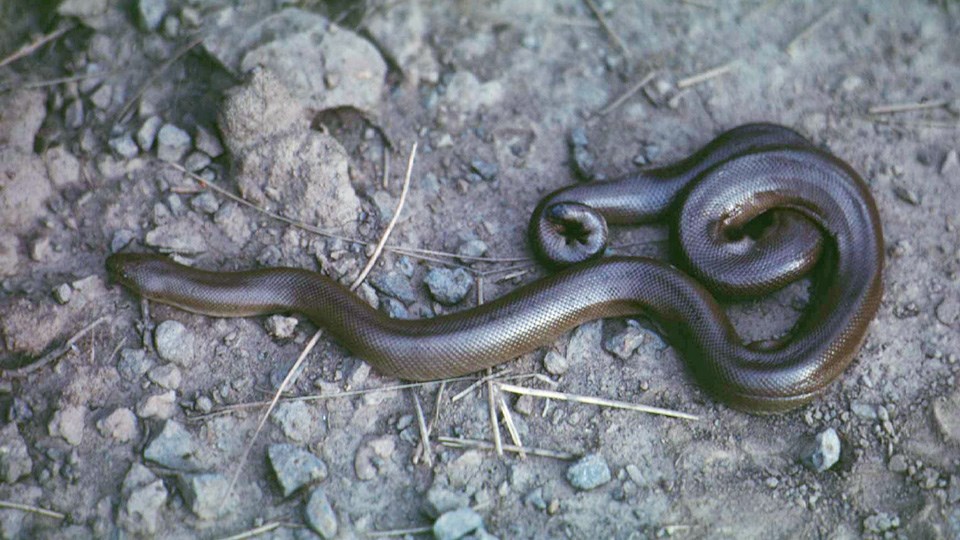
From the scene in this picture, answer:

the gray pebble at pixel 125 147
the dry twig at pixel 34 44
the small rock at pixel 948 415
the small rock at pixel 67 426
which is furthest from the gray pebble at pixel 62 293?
the small rock at pixel 948 415

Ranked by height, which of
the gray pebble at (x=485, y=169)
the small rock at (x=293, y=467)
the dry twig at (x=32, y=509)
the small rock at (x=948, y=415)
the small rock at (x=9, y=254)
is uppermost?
the small rock at (x=9, y=254)

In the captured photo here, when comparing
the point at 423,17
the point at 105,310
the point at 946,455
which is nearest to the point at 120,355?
the point at 105,310

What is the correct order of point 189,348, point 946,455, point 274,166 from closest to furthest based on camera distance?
point 946,455, point 189,348, point 274,166

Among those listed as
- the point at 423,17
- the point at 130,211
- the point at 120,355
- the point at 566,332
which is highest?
A: the point at 423,17

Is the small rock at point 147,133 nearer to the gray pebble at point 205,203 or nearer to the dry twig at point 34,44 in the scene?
the gray pebble at point 205,203

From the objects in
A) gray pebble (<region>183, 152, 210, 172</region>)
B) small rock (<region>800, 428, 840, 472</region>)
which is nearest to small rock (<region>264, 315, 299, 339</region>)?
gray pebble (<region>183, 152, 210, 172</region>)

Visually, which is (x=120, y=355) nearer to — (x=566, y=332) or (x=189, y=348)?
(x=189, y=348)

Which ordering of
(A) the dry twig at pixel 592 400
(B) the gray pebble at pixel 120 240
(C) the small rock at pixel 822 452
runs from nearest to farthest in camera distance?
(C) the small rock at pixel 822 452, (A) the dry twig at pixel 592 400, (B) the gray pebble at pixel 120 240
